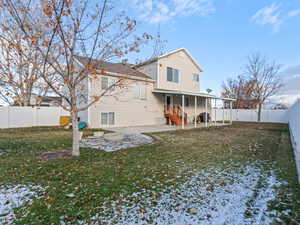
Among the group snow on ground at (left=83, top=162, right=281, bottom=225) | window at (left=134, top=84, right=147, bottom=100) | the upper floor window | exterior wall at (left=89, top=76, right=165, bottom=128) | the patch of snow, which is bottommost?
snow on ground at (left=83, top=162, right=281, bottom=225)

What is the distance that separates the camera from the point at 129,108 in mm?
12867

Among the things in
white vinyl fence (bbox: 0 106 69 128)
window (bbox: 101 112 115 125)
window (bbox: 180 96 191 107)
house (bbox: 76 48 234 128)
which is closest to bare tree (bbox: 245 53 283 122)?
house (bbox: 76 48 234 128)

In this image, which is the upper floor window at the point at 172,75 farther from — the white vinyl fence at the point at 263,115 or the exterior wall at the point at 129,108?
the white vinyl fence at the point at 263,115

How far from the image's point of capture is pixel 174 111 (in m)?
14.8

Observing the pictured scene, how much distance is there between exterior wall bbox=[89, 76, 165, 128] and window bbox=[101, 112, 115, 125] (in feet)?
0.75

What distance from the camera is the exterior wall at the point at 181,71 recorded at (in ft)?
48.7

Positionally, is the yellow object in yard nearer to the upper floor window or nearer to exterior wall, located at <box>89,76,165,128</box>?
exterior wall, located at <box>89,76,165,128</box>

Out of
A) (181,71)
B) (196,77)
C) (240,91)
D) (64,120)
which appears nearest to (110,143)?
(64,120)

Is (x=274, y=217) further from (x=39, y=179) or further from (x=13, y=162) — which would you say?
(x=13, y=162)

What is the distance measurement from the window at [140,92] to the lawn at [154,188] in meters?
8.77

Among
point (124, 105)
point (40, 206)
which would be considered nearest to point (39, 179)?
point (40, 206)

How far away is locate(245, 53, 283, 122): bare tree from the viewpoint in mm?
21380

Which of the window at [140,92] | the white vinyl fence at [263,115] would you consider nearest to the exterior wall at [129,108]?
the window at [140,92]

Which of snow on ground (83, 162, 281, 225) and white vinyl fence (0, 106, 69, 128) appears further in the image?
white vinyl fence (0, 106, 69, 128)
